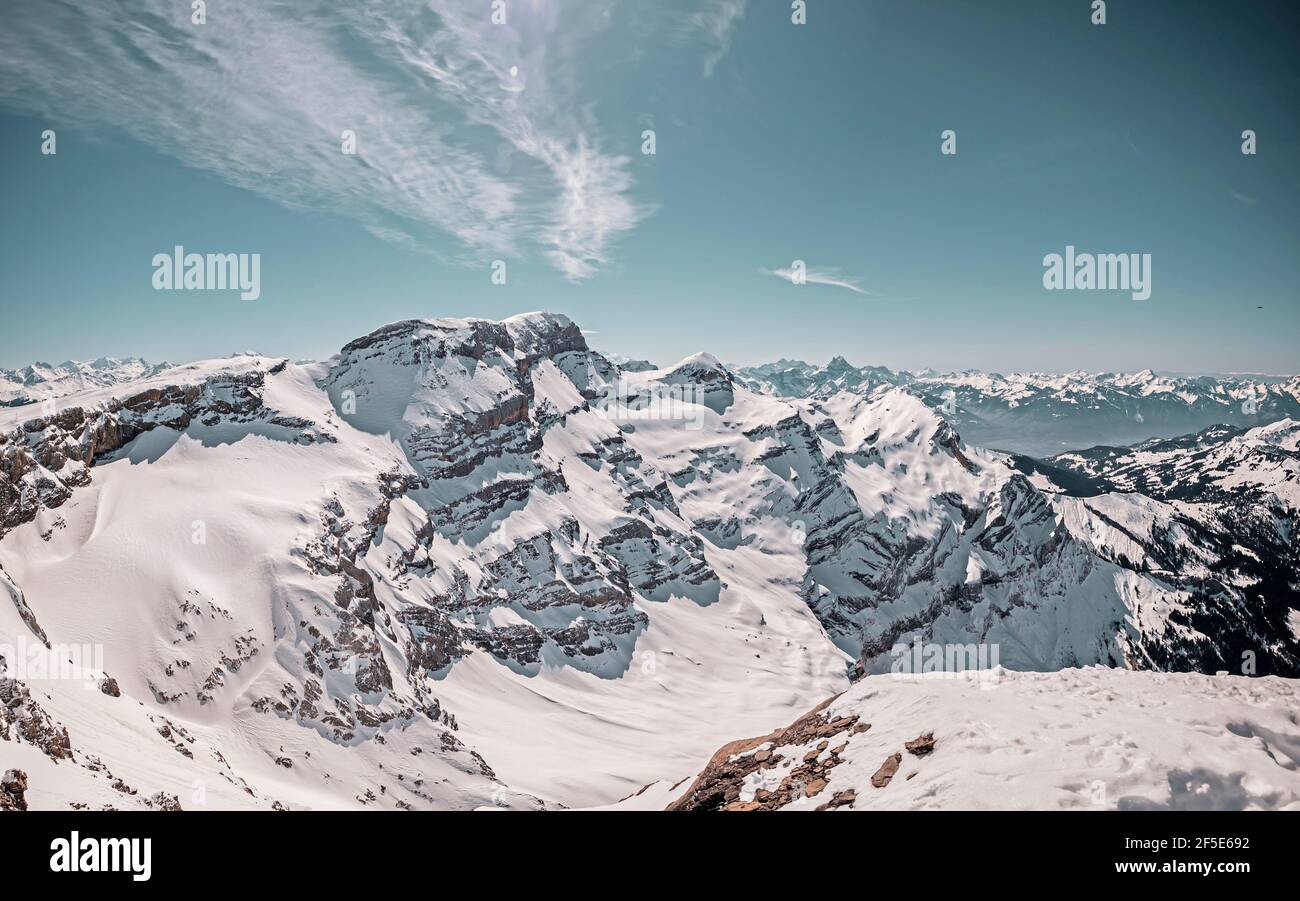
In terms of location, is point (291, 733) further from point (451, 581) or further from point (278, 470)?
point (451, 581)

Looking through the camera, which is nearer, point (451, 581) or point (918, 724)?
point (918, 724)
